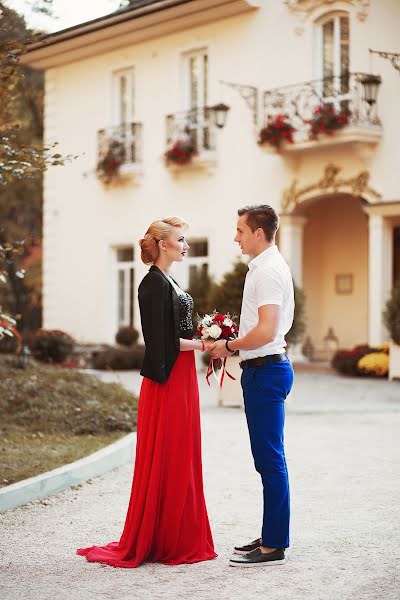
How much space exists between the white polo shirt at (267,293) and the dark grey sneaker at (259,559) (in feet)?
3.64

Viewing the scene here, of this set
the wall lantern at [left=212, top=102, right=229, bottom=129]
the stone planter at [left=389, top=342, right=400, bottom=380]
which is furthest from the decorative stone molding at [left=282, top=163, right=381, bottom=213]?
the stone planter at [left=389, top=342, right=400, bottom=380]

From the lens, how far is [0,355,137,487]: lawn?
9.12 m

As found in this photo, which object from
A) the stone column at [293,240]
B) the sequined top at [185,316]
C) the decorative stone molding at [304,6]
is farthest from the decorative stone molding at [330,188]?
the sequined top at [185,316]

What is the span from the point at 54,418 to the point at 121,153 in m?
14.6

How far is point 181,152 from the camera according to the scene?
2300 cm

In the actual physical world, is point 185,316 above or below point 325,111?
below

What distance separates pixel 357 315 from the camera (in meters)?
22.6

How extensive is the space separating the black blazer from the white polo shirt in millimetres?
425

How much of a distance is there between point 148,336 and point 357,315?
17.0m

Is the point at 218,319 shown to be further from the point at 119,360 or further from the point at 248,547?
the point at 119,360

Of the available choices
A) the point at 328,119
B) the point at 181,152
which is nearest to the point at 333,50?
the point at 328,119

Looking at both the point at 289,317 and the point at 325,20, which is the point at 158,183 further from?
the point at 289,317

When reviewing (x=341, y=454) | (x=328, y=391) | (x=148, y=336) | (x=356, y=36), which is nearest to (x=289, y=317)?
(x=148, y=336)

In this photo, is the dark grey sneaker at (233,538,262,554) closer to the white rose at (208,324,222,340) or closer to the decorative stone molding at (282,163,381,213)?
the white rose at (208,324,222,340)
